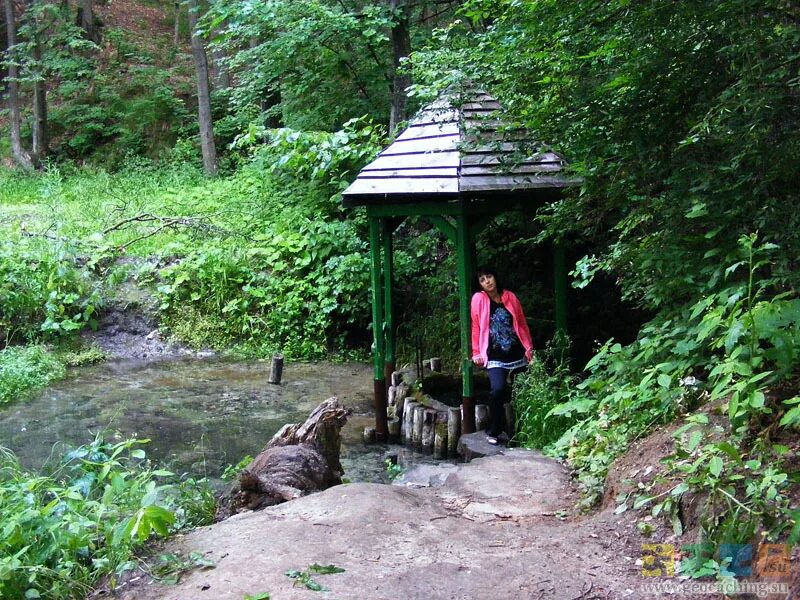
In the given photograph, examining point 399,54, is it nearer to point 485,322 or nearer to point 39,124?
point 485,322

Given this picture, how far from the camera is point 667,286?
5.42 meters

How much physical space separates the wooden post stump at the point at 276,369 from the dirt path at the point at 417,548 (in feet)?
A: 17.8

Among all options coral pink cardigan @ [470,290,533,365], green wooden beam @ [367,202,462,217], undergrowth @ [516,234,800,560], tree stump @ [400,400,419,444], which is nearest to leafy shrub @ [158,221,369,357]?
green wooden beam @ [367,202,462,217]

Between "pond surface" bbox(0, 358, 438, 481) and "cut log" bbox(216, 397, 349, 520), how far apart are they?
3.98 feet

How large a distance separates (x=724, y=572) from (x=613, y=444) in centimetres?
211

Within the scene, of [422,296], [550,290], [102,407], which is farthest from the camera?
[422,296]

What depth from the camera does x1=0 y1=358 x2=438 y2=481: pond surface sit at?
7.97 meters

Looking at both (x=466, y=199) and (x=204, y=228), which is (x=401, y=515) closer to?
(x=466, y=199)

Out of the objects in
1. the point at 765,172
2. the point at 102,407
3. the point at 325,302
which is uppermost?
the point at 765,172

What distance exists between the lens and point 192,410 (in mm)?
9594

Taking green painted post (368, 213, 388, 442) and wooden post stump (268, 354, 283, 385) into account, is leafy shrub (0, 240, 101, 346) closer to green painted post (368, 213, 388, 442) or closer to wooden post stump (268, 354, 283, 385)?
wooden post stump (268, 354, 283, 385)

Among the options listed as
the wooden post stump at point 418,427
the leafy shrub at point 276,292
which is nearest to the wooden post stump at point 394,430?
the wooden post stump at point 418,427

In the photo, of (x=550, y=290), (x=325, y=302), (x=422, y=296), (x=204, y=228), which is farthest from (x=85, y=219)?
(x=550, y=290)

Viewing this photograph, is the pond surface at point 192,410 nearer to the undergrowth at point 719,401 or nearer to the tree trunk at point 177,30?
the undergrowth at point 719,401
